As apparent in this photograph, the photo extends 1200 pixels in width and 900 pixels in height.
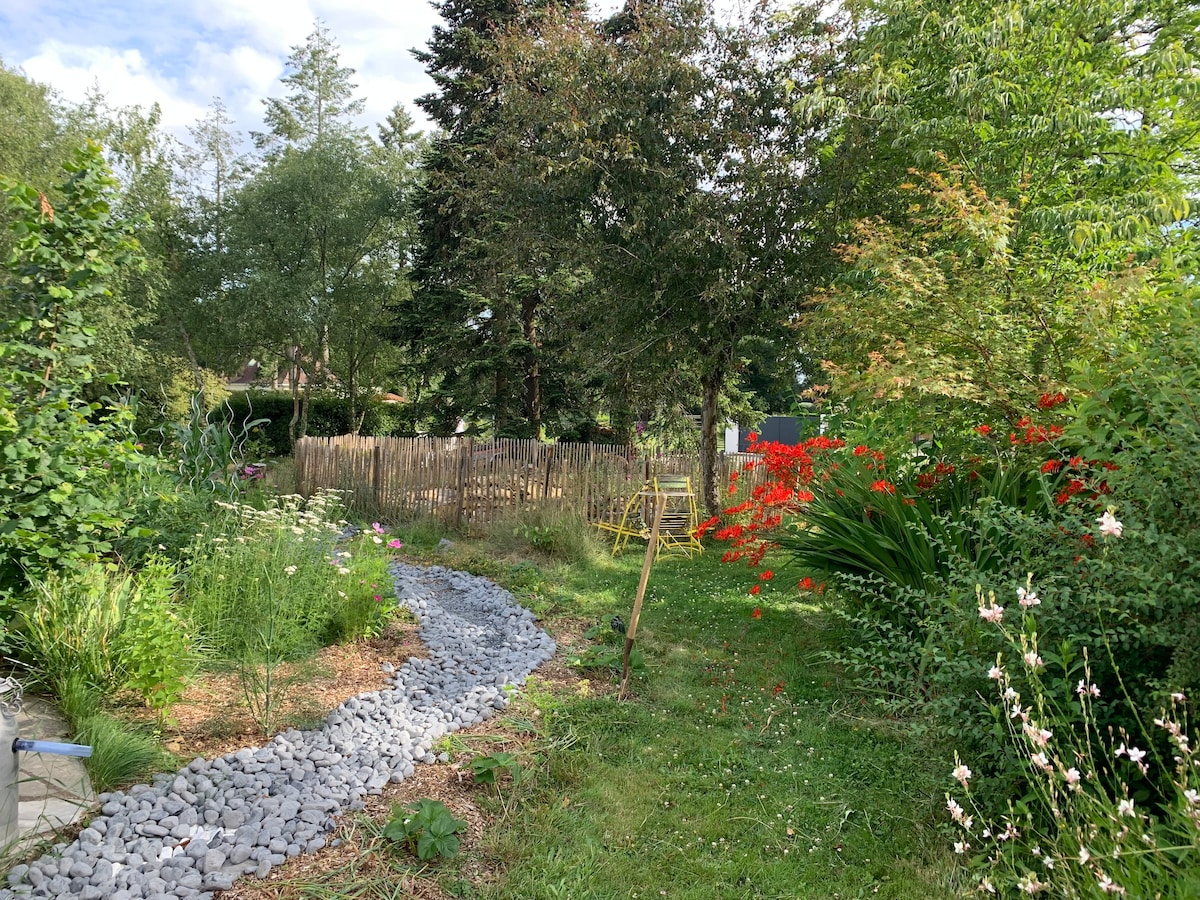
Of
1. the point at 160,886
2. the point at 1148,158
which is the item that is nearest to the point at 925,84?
the point at 1148,158

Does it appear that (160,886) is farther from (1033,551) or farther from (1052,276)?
(1052,276)

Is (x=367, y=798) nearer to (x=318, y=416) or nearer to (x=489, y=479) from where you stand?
(x=489, y=479)

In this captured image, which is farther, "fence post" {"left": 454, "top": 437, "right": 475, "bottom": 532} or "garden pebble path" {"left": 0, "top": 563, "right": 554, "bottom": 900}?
"fence post" {"left": 454, "top": 437, "right": 475, "bottom": 532}

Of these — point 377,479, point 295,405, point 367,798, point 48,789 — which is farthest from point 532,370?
point 48,789

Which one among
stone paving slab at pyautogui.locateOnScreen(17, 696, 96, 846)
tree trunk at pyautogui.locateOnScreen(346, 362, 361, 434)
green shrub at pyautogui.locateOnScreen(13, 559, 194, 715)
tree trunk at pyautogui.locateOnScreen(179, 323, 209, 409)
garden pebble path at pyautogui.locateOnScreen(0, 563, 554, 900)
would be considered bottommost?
garden pebble path at pyautogui.locateOnScreen(0, 563, 554, 900)

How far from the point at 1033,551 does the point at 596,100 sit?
22.1 feet

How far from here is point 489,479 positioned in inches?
328

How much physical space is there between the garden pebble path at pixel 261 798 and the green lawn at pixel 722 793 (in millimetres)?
506

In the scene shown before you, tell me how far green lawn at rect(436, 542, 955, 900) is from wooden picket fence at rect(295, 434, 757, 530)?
13.7 feet

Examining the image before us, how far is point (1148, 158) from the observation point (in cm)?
537

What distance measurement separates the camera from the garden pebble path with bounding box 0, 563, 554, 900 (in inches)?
79.7

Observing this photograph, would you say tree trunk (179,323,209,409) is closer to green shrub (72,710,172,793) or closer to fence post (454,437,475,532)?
fence post (454,437,475,532)

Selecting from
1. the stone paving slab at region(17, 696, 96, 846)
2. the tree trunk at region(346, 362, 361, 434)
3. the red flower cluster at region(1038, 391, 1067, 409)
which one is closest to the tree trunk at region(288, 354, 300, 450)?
the tree trunk at region(346, 362, 361, 434)

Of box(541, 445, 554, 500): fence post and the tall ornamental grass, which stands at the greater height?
box(541, 445, 554, 500): fence post
